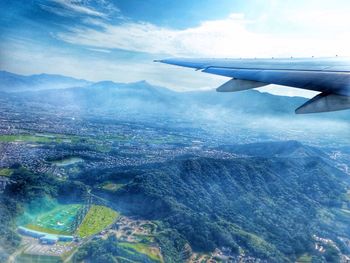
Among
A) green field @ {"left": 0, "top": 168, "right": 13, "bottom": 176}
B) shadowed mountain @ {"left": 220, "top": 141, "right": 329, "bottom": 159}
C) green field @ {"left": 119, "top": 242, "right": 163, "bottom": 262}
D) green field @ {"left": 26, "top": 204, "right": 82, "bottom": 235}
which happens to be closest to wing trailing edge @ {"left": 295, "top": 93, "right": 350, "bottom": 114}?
green field @ {"left": 119, "top": 242, "right": 163, "bottom": 262}

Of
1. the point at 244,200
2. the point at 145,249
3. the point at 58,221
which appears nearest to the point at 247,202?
the point at 244,200

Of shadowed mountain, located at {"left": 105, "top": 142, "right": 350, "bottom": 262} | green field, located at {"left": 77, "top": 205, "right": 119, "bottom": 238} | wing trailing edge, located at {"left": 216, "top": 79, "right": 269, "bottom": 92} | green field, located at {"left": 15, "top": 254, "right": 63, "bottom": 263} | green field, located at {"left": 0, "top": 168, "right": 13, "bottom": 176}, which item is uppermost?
wing trailing edge, located at {"left": 216, "top": 79, "right": 269, "bottom": 92}

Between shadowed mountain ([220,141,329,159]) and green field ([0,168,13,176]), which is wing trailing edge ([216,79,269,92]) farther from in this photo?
shadowed mountain ([220,141,329,159])

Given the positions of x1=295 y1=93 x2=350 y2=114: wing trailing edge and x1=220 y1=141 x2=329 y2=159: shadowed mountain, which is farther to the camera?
x1=220 y1=141 x2=329 y2=159: shadowed mountain

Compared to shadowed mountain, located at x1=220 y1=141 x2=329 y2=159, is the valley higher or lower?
higher

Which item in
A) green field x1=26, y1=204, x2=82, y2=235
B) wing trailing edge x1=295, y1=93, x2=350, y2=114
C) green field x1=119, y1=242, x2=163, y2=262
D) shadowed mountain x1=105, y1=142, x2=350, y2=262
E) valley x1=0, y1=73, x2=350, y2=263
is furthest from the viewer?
shadowed mountain x1=105, y1=142, x2=350, y2=262

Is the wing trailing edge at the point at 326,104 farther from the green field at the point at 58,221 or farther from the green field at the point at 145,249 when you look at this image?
the green field at the point at 58,221

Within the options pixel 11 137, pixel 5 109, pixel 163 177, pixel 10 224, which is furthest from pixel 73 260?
pixel 5 109
